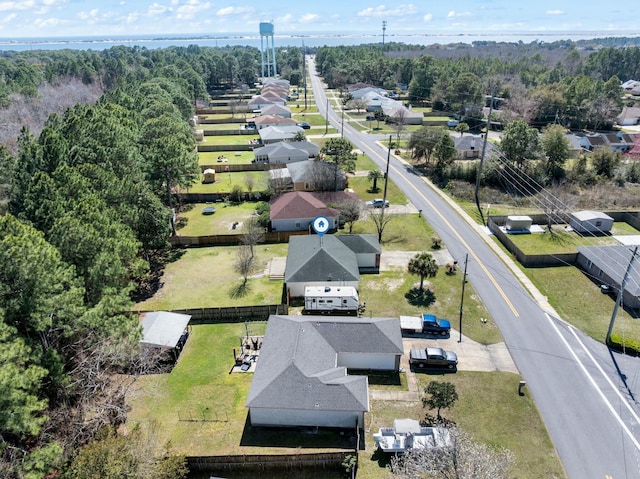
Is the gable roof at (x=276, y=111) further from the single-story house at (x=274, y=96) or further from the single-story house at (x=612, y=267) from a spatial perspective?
the single-story house at (x=612, y=267)

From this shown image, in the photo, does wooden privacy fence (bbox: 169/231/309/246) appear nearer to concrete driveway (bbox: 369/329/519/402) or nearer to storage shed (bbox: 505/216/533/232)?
concrete driveway (bbox: 369/329/519/402)

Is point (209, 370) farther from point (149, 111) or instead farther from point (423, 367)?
point (149, 111)

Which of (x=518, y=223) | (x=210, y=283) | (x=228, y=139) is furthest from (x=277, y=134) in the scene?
(x=518, y=223)

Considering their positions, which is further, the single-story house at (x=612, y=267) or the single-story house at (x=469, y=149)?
the single-story house at (x=469, y=149)

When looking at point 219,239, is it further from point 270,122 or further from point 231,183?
point 270,122

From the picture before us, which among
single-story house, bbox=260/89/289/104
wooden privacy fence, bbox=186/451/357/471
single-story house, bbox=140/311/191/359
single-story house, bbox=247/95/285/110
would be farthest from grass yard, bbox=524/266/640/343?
single-story house, bbox=260/89/289/104

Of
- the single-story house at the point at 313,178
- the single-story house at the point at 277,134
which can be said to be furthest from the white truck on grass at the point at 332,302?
the single-story house at the point at 277,134
